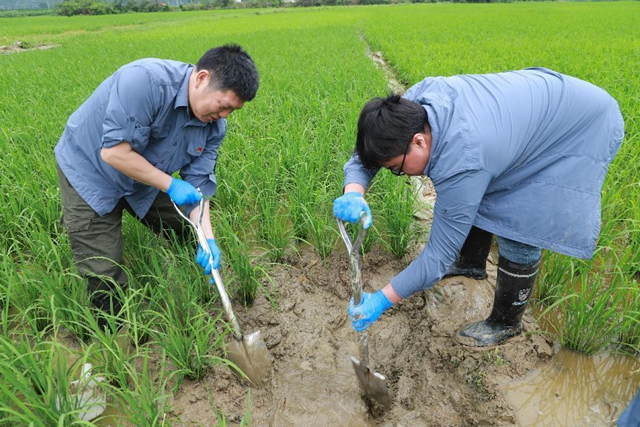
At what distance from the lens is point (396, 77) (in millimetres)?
6949

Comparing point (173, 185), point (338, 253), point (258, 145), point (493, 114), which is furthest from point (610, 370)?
point (258, 145)

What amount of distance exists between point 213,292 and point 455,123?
1491 millimetres

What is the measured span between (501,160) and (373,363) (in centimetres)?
112

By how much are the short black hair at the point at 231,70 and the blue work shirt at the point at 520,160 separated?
720 mm

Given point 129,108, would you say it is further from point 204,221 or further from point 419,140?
point 419,140

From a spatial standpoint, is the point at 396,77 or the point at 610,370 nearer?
the point at 610,370

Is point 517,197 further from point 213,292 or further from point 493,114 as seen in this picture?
point 213,292

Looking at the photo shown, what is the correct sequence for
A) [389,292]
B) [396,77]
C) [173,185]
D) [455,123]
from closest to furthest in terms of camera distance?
1. [455,123]
2. [389,292]
3. [173,185]
4. [396,77]

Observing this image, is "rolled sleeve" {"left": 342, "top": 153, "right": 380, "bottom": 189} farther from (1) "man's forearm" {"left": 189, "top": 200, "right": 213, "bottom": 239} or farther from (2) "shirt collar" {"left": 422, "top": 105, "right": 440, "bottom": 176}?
(1) "man's forearm" {"left": 189, "top": 200, "right": 213, "bottom": 239}

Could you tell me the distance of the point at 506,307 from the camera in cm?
177

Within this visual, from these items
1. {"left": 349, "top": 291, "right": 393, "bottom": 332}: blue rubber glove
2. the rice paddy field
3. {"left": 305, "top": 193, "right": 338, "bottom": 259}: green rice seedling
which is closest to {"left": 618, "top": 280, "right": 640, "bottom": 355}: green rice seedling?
the rice paddy field

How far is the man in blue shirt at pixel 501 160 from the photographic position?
1326 millimetres

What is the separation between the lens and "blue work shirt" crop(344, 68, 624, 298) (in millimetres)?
1354

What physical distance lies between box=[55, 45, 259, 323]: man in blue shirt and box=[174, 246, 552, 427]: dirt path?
1.80 ft
